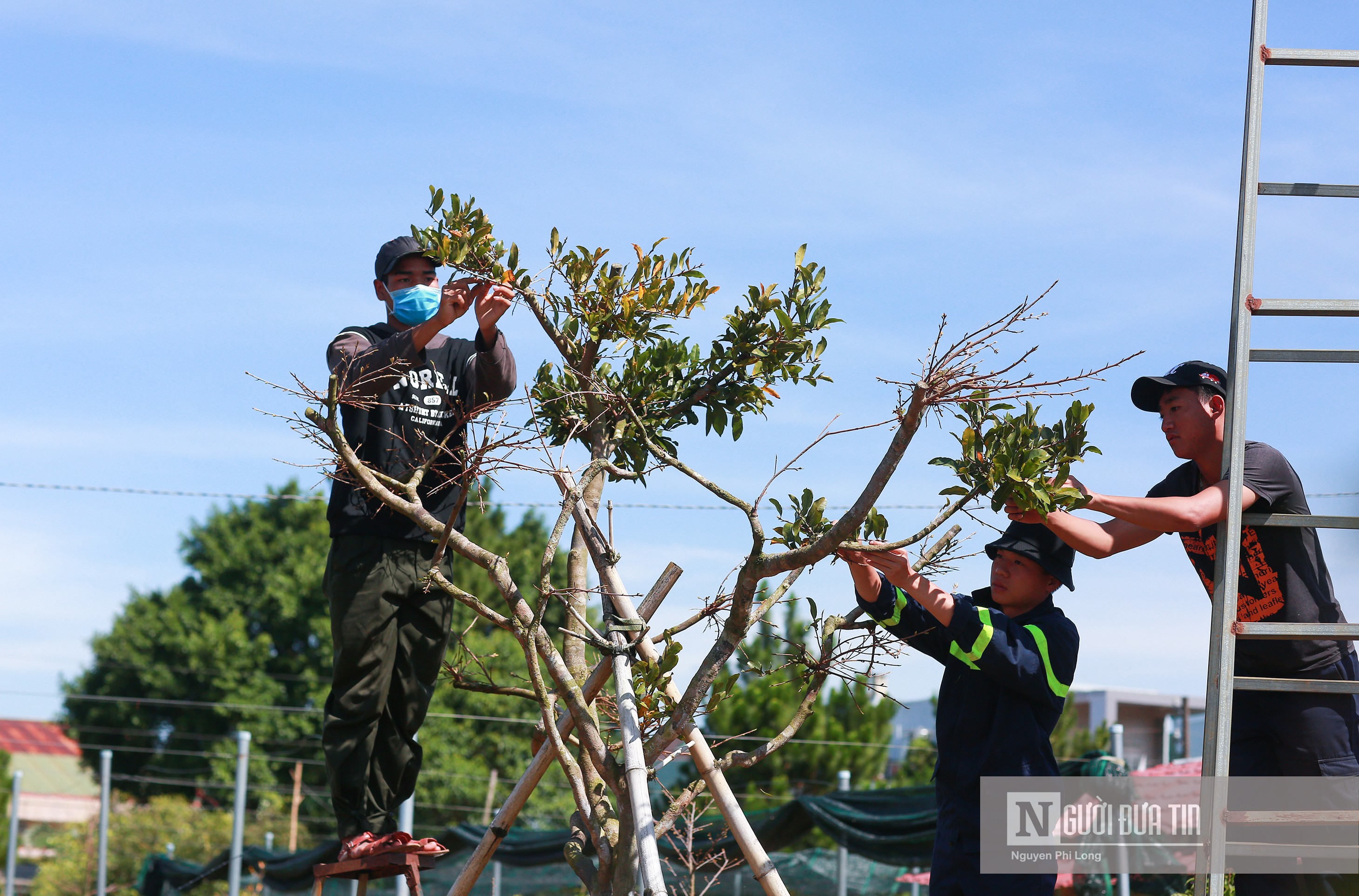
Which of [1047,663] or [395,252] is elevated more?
[395,252]

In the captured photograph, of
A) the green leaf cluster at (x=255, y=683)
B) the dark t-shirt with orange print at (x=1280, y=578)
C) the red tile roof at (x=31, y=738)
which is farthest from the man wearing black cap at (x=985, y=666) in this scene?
the red tile roof at (x=31, y=738)

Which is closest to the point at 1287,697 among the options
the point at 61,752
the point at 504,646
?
the point at 504,646

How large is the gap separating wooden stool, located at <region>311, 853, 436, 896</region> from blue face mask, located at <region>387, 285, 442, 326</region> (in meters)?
1.70

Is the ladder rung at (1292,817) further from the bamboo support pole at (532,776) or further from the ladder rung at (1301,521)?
the bamboo support pole at (532,776)

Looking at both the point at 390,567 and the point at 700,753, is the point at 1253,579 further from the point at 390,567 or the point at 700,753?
the point at 390,567

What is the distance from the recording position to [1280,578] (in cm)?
327

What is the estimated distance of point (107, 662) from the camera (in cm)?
3234

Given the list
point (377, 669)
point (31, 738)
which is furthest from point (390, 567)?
point (31, 738)

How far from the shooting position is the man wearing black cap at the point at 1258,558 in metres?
3.11

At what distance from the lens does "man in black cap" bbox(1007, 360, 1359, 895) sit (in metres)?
3.11

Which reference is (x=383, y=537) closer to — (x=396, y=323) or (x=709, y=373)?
(x=396, y=323)

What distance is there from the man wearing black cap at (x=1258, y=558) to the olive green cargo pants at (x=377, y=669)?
2.06 metres

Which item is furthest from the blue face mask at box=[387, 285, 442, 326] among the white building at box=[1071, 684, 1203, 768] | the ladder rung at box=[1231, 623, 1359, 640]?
the white building at box=[1071, 684, 1203, 768]

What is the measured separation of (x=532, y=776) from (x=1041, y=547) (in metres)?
1.66
